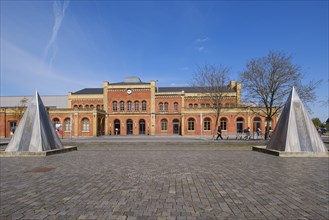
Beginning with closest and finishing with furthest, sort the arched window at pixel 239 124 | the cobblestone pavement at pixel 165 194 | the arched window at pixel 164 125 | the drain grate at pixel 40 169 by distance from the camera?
the cobblestone pavement at pixel 165 194, the drain grate at pixel 40 169, the arched window at pixel 239 124, the arched window at pixel 164 125

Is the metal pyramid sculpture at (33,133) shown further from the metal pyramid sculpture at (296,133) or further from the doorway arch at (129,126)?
the doorway arch at (129,126)

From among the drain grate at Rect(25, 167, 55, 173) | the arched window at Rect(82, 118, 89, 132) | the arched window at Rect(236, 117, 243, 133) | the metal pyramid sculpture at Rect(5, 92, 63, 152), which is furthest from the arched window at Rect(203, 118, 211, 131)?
the drain grate at Rect(25, 167, 55, 173)

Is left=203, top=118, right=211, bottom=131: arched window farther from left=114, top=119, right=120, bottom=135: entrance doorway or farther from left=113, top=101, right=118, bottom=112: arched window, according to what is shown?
left=113, top=101, right=118, bottom=112: arched window

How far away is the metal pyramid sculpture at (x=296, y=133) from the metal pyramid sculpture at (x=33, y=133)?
534 inches

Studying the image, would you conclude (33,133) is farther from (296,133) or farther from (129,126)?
(129,126)

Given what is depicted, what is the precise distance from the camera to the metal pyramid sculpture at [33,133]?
1330cm

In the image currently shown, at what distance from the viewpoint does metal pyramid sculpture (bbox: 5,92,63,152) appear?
13305 millimetres

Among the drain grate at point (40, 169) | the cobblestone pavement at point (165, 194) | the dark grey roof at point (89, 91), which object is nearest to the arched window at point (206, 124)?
the dark grey roof at point (89, 91)

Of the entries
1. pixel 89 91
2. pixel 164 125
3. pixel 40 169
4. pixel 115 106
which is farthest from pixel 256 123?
pixel 40 169

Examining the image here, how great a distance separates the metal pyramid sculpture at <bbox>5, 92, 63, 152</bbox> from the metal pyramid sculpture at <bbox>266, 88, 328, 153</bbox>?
13561mm

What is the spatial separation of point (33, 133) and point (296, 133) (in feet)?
49.1

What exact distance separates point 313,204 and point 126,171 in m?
5.61

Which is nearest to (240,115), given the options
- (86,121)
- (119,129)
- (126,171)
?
(119,129)

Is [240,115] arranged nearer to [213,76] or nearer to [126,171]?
[213,76]
